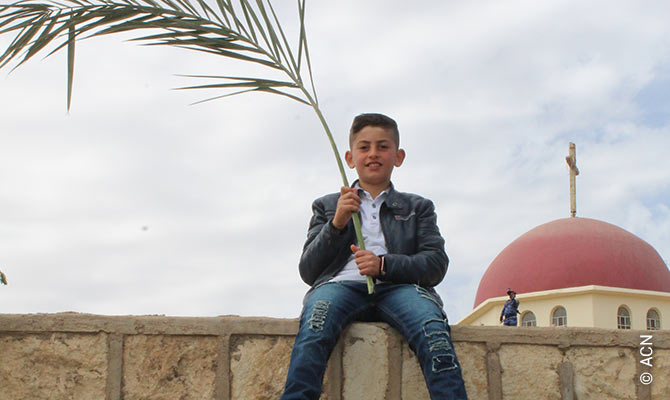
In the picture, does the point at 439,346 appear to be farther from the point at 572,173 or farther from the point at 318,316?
the point at 572,173

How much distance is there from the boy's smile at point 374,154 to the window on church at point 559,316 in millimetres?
15767

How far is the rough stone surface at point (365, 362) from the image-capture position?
3.14m

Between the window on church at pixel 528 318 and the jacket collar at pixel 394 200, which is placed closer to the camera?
the jacket collar at pixel 394 200

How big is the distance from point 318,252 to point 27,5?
161 centimetres

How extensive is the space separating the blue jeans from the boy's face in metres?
0.47

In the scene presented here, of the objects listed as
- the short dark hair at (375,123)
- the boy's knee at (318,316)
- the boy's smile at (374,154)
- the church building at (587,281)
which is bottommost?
the boy's knee at (318,316)

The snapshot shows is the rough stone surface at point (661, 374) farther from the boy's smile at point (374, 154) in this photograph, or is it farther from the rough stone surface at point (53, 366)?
the rough stone surface at point (53, 366)

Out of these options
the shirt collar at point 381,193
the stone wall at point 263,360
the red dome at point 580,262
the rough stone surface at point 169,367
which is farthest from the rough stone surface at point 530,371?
the red dome at point 580,262

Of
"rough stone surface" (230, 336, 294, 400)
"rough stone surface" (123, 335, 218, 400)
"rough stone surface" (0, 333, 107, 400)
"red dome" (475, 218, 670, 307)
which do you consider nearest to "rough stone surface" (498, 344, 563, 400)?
"rough stone surface" (230, 336, 294, 400)

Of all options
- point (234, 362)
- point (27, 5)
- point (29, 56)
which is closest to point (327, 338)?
point (234, 362)

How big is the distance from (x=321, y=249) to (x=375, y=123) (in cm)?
60

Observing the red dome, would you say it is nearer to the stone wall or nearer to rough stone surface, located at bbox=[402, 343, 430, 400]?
the stone wall

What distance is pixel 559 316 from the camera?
718 inches

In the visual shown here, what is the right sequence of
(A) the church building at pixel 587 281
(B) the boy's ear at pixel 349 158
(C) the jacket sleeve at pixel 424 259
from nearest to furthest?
(C) the jacket sleeve at pixel 424 259, (B) the boy's ear at pixel 349 158, (A) the church building at pixel 587 281
